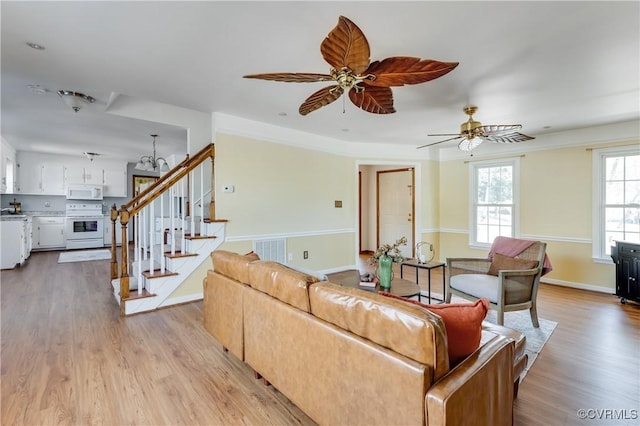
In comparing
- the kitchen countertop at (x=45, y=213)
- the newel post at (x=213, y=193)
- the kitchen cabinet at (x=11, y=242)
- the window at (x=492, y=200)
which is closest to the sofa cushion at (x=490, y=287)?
the window at (x=492, y=200)

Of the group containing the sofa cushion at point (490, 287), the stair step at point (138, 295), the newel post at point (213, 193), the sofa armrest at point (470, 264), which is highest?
the newel post at point (213, 193)

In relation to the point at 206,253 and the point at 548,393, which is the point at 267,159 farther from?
the point at 548,393

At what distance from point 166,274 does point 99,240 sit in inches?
233

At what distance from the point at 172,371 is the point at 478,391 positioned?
2012 millimetres

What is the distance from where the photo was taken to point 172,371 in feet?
7.01

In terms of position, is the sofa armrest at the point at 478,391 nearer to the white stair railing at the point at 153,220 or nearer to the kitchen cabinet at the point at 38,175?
the white stair railing at the point at 153,220

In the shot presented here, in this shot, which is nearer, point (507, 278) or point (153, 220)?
point (507, 278)

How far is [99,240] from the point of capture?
781 cm

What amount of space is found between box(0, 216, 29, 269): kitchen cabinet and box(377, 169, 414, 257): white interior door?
7.21 metres

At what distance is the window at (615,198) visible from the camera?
4.00 meters

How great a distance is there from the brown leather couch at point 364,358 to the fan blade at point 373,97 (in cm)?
138

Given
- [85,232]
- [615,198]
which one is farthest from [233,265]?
[85,232]

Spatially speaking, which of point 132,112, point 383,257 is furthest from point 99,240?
point 383,257

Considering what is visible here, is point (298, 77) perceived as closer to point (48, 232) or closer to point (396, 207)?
point (396, 207)
